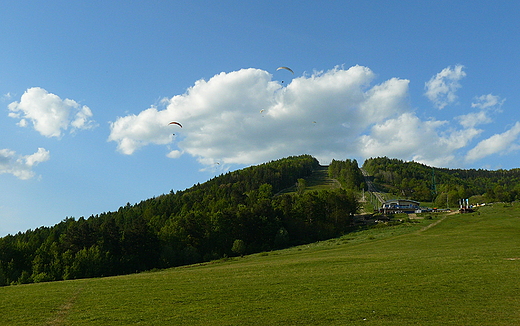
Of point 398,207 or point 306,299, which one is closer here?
point 306,299

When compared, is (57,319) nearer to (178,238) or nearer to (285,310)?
(285,310)

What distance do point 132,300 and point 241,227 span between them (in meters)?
86.6

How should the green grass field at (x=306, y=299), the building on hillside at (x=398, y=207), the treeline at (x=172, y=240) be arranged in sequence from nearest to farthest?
the green grass field at (x=306, y=299) < the treeline at (x=172, y=240) < the building on hillside at (x=398, y=207)

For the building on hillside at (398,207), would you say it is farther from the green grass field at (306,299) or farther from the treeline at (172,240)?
the green grass field at (306,299)

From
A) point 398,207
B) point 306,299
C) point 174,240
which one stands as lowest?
point 174,240

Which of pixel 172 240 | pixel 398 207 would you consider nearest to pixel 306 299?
pixel 172 240

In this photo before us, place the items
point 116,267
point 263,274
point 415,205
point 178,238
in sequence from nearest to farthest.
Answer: point 263,274 → point 116,267 → point 178,238 → point 415,205

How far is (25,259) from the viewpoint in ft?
308

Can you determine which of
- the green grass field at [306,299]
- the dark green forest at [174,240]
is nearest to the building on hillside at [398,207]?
the dark green forest at [174,240]

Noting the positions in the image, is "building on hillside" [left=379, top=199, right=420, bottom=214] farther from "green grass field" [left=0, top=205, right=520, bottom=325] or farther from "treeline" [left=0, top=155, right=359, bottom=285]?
"green grass field" [left=0, top=205, right=520, bottom=325]

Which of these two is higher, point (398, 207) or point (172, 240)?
point (398, 207)

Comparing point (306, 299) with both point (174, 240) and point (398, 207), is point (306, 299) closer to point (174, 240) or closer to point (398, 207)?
point (174, 240)

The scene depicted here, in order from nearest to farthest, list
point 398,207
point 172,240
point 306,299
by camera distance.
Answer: point 306,299, point 172,240, point 398,207

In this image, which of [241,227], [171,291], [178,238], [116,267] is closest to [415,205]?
[241,227]
